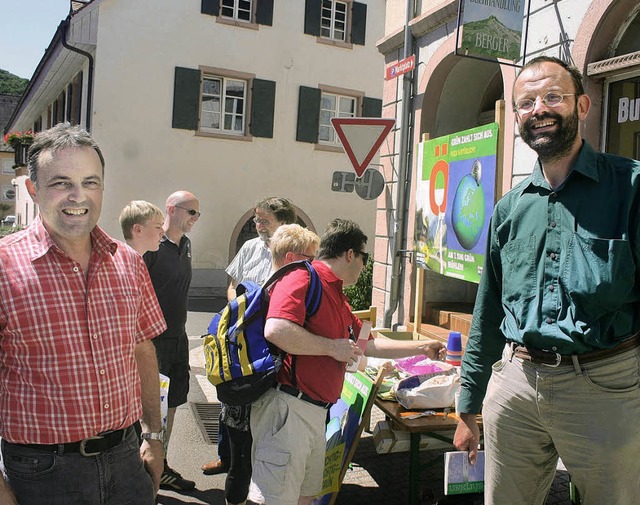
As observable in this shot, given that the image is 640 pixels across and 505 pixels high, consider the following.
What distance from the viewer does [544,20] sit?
5055 millimetres

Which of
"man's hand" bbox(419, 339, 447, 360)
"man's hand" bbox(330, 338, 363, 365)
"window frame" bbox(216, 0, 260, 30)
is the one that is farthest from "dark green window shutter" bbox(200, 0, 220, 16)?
"man's hand" bbox(330, 338, 363, 365)

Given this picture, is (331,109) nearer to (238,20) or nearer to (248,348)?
(238,20)

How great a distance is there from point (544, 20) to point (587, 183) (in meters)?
3.42

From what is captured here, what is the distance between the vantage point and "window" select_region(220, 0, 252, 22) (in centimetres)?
1590

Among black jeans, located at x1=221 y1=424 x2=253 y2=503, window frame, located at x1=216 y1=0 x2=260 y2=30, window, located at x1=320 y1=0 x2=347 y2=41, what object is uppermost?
window, located at x1=320 y1=0 x2=347 y2=41

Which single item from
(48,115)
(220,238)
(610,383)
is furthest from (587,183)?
(48,115)

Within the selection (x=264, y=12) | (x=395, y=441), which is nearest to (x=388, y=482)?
(x=395, y=441)

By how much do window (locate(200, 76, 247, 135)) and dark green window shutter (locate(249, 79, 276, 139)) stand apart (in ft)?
1.10

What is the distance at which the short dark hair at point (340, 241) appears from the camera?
3.19 metres

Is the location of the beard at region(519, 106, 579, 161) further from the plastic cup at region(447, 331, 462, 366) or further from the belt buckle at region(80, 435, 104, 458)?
the plastic cup at region(447, 331, 462, 366)

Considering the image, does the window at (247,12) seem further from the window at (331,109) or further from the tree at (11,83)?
the tree at (11,83)

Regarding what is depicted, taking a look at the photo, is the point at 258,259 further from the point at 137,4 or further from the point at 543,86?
the point at 137,4

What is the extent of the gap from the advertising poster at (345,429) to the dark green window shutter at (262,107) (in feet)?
41.9

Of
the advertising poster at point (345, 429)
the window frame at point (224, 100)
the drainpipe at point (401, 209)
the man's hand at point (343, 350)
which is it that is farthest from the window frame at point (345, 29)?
the man's hand at point (343, 350)
